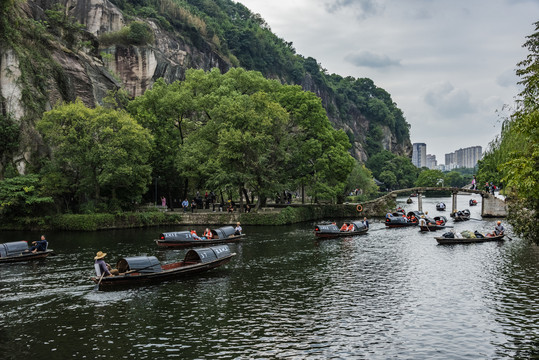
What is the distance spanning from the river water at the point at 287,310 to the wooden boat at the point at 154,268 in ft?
2.20

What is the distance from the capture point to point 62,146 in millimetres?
52500

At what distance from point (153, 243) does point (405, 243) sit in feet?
85.0

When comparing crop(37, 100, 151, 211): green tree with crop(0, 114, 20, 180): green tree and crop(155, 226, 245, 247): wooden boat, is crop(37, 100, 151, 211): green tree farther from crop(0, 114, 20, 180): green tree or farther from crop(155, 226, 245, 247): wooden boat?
crop(155, 226, 245, 247): wooden boat

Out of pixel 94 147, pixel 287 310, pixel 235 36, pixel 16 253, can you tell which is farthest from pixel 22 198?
pixel 235 36

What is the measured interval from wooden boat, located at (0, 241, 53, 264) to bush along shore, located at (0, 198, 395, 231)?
62.5ft

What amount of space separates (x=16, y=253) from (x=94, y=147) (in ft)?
72.1

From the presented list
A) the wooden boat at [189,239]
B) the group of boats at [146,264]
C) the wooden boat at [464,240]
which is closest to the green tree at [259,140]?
the wooden boat at [189,239]

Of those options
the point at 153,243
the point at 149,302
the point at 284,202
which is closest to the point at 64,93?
the point at 153,243

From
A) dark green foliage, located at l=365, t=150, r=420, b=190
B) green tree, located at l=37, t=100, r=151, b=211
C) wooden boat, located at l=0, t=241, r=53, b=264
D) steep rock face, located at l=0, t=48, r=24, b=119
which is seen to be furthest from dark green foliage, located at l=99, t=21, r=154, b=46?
dark green foliage, located at l=365, t=150, r=420, b=190

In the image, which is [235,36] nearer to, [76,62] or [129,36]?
[129,36]

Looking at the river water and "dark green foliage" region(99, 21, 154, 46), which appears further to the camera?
"dark green foliage" region(99, 21, 154, 46)

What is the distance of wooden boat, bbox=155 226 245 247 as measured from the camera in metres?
40.7

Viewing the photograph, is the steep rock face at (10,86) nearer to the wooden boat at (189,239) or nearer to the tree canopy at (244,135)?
the tree canopy at (244,135)

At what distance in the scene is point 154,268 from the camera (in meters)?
27.4
